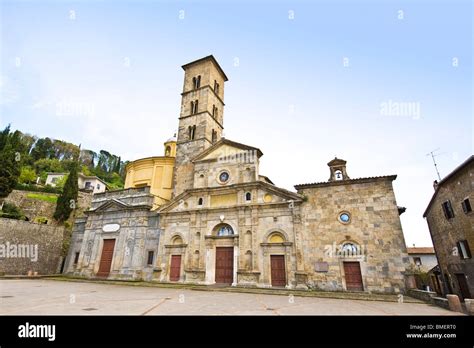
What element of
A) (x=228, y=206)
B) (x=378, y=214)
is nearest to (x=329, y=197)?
(x=378, y=214)

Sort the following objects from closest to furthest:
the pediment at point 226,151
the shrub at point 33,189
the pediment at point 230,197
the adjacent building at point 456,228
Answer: the adjacent building at point 456,228 → the pediment at point 230,197 → the pediment at point 226,151 → the shrub at point 33,189

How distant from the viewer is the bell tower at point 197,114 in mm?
27094

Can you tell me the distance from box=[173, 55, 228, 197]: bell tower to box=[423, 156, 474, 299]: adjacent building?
857 inches

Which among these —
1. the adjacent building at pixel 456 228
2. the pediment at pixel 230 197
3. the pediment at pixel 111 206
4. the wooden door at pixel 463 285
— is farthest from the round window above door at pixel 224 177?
the wooden door at pixel 463 285

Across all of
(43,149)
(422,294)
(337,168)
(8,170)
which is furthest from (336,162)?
(43,149)

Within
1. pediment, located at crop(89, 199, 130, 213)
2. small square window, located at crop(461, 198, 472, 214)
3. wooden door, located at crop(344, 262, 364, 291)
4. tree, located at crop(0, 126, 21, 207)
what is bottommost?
wooden door, located at crop(344, 262, 364, 291)

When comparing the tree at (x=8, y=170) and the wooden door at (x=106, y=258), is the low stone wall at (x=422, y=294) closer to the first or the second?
the wooden door at (x=106, y=258)

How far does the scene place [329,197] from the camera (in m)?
19.3

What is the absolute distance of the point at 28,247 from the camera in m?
26.4

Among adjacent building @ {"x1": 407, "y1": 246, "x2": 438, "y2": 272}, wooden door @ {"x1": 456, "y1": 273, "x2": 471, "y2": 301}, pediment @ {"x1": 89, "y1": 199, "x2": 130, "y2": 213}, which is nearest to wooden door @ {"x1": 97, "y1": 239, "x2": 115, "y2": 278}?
pediment @ {"x1": 89, "y1": 199, "x2": 130, "y2": 213}

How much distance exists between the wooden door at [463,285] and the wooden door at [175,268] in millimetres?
21941

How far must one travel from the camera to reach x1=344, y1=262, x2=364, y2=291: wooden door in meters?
17.0

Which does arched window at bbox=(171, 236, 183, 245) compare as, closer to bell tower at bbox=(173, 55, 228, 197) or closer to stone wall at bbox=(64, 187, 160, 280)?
stone wall at bbox=(64, 187, 160, 280)

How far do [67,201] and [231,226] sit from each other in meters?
26.0
